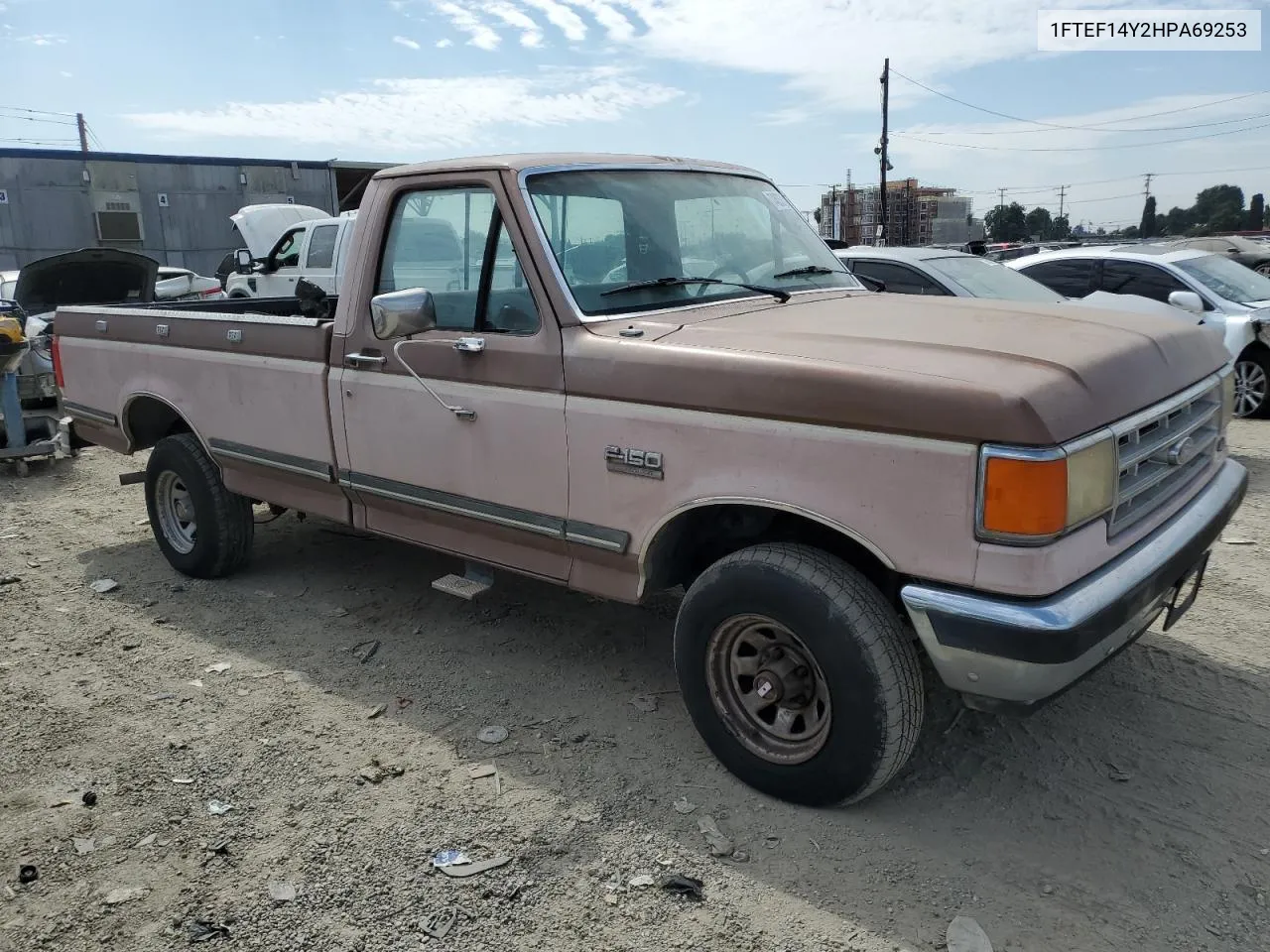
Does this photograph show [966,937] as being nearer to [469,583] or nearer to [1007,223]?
[469,583]

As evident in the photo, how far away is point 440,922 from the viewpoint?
8.82ft

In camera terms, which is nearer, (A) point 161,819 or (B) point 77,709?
(A) point 161,819

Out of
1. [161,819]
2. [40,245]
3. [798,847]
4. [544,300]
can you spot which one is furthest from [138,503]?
[40,245]

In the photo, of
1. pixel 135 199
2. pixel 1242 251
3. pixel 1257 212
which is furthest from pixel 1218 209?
pixel 135 199

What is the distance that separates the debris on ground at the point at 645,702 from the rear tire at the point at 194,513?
256cm

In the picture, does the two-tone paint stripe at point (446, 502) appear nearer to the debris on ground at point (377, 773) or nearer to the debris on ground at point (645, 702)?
the debris on ground at point (645, 702)

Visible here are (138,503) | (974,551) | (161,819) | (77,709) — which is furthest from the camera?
(138,503)

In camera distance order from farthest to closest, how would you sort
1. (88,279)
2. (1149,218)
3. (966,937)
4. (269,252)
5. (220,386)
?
(1149,218), (269,252), (88,279), (220,386), (966,937)

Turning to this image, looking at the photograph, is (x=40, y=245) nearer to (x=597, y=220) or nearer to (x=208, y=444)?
(x=208, y=444)

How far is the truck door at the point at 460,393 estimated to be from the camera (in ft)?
11.5

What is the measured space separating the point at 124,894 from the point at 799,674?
82.3 inches

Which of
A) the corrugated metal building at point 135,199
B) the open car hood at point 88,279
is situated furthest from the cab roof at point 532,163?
the corrugated metal building at point 135,199

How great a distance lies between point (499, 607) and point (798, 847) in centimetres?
231

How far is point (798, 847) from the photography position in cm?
295
